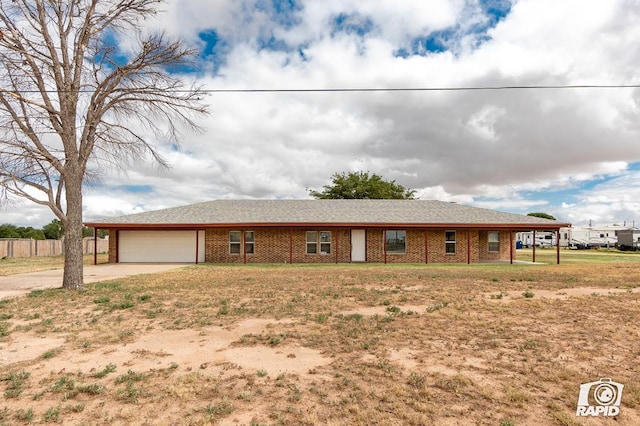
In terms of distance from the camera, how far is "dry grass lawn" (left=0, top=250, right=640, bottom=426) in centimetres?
347

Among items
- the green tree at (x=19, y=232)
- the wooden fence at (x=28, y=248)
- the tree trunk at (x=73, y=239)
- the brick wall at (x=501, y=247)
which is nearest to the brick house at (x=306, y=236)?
the brick wall at (x=501, y=247)

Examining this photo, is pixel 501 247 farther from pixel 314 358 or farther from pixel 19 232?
pixel 19 232

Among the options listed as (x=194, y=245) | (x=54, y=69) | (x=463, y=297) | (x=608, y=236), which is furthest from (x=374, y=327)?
(x=608, y=236)

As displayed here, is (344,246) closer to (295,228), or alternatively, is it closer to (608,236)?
(295,228)

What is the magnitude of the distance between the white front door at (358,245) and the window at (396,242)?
1.34 m

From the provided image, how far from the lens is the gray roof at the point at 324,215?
21.5 m

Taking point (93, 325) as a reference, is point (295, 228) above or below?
above

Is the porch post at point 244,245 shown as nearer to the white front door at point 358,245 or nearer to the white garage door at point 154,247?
the white garage door at point 154,247

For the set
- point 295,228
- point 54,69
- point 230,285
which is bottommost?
point 230,285

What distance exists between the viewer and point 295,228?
22.3 m

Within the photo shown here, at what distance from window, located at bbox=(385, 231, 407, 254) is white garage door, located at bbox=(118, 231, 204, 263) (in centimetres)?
1153

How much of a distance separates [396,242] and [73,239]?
642 inches

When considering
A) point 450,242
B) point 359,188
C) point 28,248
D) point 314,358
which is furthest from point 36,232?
point 314,358

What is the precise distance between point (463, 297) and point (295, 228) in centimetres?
1395
